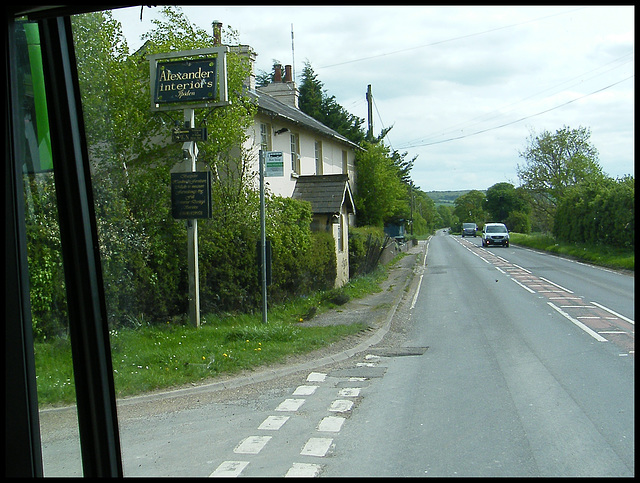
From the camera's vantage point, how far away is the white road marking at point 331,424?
5.99 metres

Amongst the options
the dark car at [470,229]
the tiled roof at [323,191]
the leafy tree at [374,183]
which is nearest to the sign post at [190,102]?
the tiled roof at [323,191]

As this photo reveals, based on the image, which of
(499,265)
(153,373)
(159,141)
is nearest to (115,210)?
(153,373)

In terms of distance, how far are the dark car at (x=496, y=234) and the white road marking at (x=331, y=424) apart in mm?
42588

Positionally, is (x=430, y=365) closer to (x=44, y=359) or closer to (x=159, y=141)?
(x=159, y=141)

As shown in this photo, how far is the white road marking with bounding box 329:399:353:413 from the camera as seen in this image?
6.75 m

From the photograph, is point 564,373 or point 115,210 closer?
point 115,210

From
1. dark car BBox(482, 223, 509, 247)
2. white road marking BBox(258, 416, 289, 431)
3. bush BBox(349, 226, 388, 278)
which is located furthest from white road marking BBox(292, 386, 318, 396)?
dark car BBox(482, 223, 509, 247)

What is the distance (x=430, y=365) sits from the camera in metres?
9.02

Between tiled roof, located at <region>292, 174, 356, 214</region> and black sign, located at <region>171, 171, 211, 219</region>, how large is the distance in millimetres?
9094

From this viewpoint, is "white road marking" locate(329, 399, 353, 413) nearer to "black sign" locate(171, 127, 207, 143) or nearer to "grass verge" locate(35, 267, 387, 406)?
"grass verge" locate(35, 267, 387, 406)

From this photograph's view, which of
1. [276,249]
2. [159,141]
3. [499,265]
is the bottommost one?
[499,265]

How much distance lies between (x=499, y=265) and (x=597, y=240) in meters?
9.26

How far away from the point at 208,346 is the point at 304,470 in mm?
5400

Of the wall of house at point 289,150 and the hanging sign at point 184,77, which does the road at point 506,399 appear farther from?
the wall of house at point 289,150
